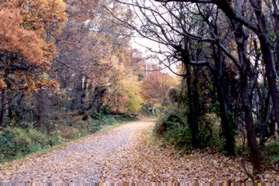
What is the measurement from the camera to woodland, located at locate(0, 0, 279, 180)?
11.7 m

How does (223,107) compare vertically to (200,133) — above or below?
above

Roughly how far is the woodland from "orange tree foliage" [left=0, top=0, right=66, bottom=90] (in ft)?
0.16

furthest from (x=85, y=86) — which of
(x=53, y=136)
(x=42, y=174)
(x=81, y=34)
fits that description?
(x=42, y=174)

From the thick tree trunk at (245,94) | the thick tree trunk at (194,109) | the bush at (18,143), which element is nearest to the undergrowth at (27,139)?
the bush at (18,143)

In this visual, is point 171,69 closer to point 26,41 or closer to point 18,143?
point 26,41

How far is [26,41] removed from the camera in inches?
754

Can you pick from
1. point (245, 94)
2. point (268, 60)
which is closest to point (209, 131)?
point (245, 94)

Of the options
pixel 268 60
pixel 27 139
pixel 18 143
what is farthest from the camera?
pixel 27 139

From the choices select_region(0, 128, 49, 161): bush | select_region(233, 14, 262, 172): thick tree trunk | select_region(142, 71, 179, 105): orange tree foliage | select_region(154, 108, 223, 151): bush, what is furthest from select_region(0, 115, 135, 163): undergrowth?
select_region(142, 71, 179, 105): orange tree foliage

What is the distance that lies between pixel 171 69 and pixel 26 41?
6.45 metres

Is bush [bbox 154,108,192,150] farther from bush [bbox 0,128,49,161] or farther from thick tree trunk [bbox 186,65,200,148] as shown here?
bush [bbox 0,128,49,161]

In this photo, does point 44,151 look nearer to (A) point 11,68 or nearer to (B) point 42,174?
(A) point 11,68

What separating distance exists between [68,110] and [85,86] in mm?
3556

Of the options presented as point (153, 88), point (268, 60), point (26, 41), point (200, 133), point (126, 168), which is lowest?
point (126, 168)
